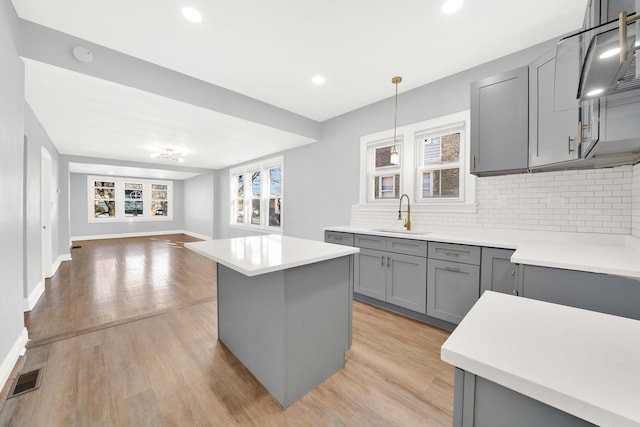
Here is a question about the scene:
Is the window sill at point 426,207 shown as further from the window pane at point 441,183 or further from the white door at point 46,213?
the white door at point 46,213

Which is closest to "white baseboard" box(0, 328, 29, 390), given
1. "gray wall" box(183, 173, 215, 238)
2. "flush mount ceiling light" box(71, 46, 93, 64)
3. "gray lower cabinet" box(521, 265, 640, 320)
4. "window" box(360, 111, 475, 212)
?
"flush mount ceiling light" box(71, 46, 93, 64)

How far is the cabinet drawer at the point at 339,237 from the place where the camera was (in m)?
3.32

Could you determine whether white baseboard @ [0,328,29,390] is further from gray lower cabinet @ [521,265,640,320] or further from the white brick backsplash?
the white brick backsplash

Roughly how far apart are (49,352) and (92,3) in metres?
2.93

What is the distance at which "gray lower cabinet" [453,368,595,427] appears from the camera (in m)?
0.52

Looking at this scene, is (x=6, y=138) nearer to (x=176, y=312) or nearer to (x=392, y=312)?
(x=176, y=312)

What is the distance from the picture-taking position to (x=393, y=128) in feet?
11.7

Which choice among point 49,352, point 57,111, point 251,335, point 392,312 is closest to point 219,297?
point 251,335

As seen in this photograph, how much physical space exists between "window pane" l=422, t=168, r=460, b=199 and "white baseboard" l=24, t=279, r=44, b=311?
16.7 ft

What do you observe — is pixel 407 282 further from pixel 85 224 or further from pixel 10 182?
pixel 85 224

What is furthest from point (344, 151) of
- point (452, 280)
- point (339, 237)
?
point (452, 280)

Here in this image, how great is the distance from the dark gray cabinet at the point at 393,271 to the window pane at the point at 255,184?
4346 millimetres

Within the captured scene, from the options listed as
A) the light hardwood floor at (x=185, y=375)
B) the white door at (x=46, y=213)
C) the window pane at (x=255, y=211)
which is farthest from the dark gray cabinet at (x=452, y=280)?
the white door at (x=46, y=213)

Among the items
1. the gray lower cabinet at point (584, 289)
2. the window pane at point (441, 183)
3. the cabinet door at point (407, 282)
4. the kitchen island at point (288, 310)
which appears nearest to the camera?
the gray lower cabinet at point (584, 289)
